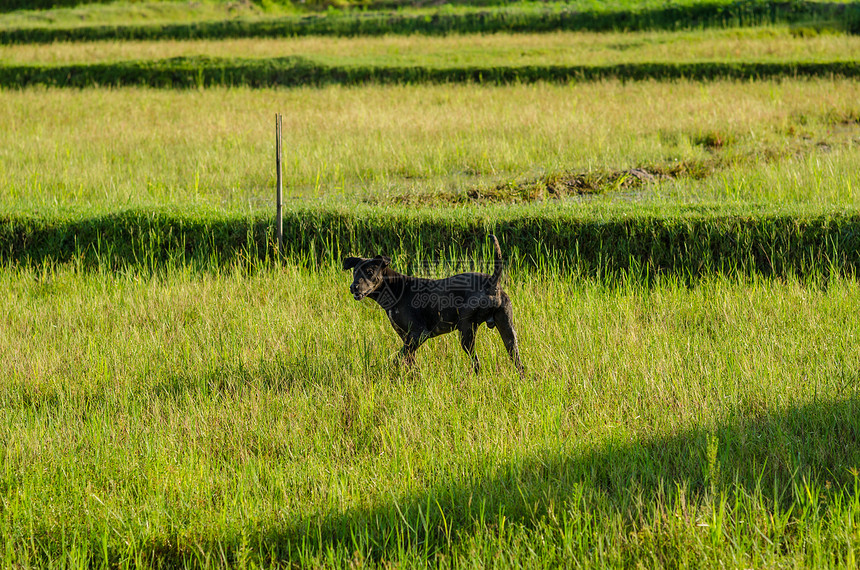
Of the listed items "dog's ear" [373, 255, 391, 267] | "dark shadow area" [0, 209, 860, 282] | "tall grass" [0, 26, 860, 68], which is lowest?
"dark shadow area" [0, 209, 860, 282]

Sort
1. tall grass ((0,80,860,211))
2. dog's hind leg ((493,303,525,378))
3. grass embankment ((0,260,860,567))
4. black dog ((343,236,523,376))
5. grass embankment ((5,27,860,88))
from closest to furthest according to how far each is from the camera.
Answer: grass embankment ((0,260,860,567))
black dog ((343,236,523,376))
dog's hind leg ((493,303,525,378))
tall grass ((0,80,860,211))
grass embankment ((5,27,860,88))

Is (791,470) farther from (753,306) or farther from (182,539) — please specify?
(182,539)

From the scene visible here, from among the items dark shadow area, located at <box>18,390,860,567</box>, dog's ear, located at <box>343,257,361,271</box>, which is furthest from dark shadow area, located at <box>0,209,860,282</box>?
dark shadow area, located at <box>18,390,860,567</box>

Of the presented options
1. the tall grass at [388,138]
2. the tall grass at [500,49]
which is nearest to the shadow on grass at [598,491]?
the tall grass at [388,138]

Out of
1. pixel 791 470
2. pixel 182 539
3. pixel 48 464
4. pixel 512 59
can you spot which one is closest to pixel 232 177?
pixel 48 464

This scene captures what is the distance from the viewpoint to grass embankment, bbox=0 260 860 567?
3119 millimetres

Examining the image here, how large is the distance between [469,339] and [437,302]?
12.1 inches

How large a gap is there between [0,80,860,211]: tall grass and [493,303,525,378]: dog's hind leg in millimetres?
4197

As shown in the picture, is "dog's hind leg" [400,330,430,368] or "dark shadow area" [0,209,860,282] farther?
"dark shadow area" [0,209,860,282]

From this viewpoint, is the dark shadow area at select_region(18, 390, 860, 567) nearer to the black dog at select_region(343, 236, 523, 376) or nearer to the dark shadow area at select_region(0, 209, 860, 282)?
the black dog at select_region(343, 236, 523, 376)

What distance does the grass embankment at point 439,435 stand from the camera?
3119 millimetres

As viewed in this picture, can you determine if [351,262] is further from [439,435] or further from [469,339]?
[439,435]

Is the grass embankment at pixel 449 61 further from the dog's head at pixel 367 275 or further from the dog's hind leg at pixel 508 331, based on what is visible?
the dog's head at pixel 367 275

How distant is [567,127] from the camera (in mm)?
11273
